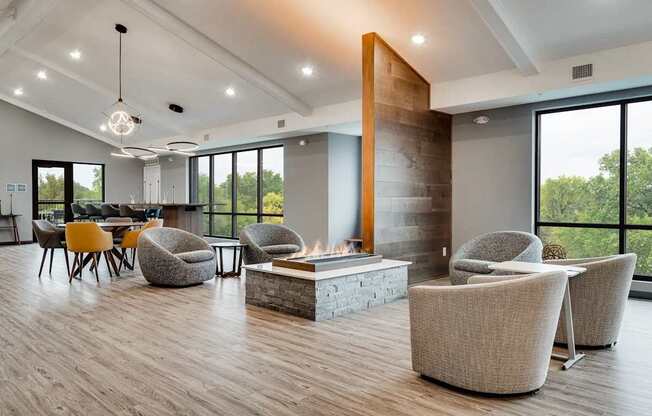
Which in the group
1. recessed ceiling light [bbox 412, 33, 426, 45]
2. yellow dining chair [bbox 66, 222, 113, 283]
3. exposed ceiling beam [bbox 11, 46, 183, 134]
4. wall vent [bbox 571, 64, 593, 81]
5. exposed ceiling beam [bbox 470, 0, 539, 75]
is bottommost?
yellow dining chair [bbox 66, 222, 113, 283]

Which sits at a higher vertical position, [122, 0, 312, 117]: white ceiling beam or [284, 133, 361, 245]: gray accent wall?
[122, 0, 312, 117]: white ceiling beam

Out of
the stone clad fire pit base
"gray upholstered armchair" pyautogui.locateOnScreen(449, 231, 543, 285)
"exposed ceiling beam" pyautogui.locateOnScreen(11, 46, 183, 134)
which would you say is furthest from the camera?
"exposed ceiling beam" pyautogui.locateOnScreen(11, 46, 183, 134)

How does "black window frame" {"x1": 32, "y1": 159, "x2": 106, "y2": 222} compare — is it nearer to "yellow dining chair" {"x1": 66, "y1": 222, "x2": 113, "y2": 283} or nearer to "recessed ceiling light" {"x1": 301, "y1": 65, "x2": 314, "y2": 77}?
"yellow dining chair" {"x1": 66, "y1": 222, "x2": 113, "y2": 283}

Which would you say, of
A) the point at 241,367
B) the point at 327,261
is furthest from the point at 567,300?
the point at 327,261

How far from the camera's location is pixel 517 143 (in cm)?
652

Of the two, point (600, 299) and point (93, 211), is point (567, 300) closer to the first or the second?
point (600, 299)

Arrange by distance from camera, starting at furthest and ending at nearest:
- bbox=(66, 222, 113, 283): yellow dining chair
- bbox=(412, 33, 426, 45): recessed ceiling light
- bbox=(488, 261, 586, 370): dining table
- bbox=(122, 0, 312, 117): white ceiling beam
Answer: bbox=(122, 0, 312, 117): white ceiling beam < bbox=(66, 222, 113, 283): yellow dining chair < bbox=(412, 33, 426, 45): recessed ceiling light < bbox=(488, 261, 586, 370): dining table

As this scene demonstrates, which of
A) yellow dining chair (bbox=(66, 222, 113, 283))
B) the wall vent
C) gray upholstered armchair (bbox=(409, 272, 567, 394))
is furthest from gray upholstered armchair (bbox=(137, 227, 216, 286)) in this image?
the wall vent

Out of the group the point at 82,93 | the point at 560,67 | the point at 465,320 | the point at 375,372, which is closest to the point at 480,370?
the point at 465,320

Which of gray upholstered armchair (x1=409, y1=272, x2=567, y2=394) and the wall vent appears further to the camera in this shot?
the wall vent

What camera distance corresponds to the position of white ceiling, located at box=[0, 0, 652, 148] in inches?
194

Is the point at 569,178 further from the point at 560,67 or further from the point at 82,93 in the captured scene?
the point at 82,93

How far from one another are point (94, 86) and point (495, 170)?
8106 mm

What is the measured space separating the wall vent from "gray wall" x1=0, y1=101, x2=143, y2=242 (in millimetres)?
12435
